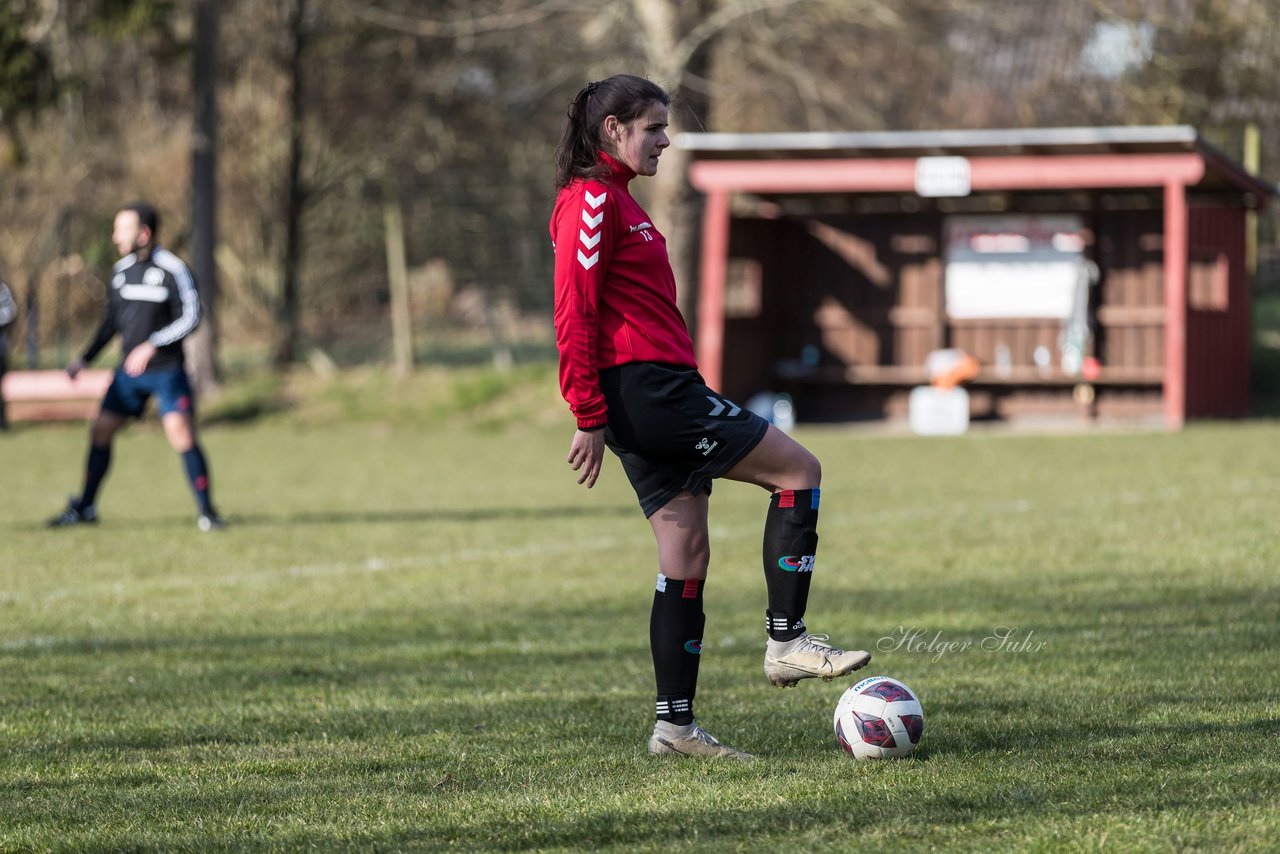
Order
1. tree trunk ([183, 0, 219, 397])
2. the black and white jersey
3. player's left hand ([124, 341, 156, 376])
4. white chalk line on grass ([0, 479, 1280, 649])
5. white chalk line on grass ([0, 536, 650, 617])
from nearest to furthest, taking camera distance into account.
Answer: white chalk line on grass ([0, 536, 650, 617]) → white chalk line on grass ([0, 479, 1280, 649]) → player's left hand ([124, 341, 156, 376]) → the black and white jersey → tree trunk ([183, 0, 219, 397])

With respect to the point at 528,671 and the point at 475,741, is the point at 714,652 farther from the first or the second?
the point at 475,741

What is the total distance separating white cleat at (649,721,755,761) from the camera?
4.73m

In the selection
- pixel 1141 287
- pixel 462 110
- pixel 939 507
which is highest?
pixel 462 110

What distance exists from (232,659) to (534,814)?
297cm

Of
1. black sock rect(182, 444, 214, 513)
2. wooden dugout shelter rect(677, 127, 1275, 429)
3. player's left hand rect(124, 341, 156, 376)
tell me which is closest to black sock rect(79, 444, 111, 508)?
black sock rect(182, 444, 214, 513)

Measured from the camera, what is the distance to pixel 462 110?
95.3 ft

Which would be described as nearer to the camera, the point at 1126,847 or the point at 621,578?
the point at 1126,847

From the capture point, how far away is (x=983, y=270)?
21156 millimetres

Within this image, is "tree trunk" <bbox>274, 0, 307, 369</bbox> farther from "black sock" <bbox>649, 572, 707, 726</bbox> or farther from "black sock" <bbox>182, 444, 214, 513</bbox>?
"black sock" <bbox>649, 572, 707, 726</bbox>

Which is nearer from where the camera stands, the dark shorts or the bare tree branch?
the dark shorts

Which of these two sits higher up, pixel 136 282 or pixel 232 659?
pixel 136 282

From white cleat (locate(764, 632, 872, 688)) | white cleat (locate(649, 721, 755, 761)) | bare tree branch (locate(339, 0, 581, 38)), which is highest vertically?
bare tree branch (locate(339, 0, 581, 38))

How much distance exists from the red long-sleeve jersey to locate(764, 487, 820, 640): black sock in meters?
0.48

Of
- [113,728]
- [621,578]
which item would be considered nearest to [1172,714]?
[113,728]
